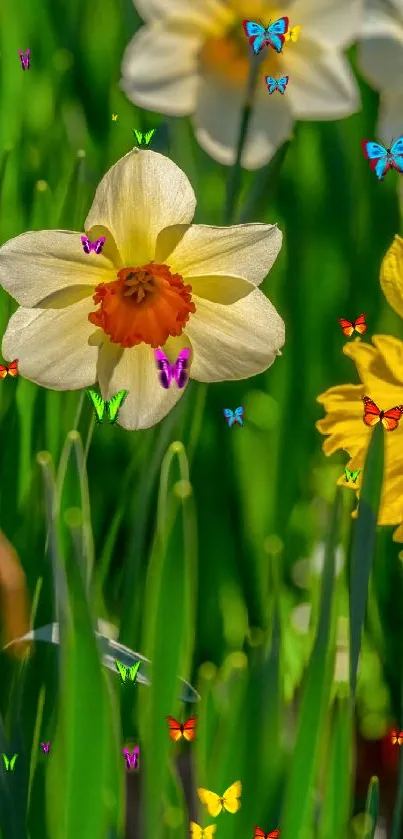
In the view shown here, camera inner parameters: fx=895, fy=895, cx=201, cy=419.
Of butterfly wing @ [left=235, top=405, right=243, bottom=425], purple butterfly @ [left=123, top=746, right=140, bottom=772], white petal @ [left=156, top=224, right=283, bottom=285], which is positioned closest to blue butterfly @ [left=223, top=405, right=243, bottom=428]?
butterfly wing @ [left=235, top=405, right=243, bottom=425]

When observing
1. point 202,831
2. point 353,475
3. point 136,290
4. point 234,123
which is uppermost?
point 234,123

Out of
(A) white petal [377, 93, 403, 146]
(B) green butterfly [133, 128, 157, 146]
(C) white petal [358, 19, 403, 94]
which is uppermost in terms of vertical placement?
(C) white petal [358, 19, 403, 94]

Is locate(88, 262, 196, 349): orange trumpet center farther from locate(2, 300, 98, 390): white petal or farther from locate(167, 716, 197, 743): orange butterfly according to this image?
locate(167, 716, 197, 743): orange butterfly

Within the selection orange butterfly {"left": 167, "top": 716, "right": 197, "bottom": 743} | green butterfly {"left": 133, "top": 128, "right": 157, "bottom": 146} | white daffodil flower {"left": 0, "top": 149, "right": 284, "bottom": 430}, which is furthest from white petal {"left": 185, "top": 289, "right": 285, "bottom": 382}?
orange butterfly {"left": 167, "top": 716, "right": 197, "bottom": 743}

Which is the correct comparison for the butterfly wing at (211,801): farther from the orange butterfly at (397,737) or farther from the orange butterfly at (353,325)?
the orange butterfly at (353,325)

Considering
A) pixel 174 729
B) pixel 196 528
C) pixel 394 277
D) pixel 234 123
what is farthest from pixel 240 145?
pixel 174 729

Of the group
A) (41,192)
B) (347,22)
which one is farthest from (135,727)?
(347,22)

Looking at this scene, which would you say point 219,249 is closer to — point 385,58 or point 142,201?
point 142,201

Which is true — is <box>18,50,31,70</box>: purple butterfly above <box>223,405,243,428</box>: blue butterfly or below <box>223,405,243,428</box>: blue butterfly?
above
